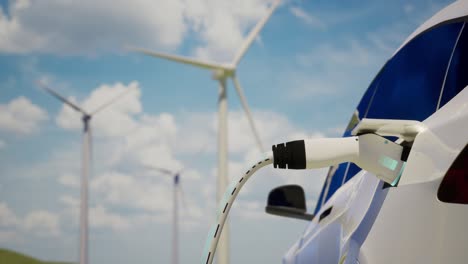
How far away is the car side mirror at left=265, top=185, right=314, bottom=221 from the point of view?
4070 mm

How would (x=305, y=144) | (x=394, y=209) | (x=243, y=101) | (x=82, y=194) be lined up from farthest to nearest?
(x=243, y=101) → (x=82, y=194) → (x=305, y=144) → (x=394, y=209)

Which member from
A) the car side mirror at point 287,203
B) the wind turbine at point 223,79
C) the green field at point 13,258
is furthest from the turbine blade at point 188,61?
the green field at point 13,258

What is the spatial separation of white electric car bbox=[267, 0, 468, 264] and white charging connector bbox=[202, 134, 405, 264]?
0.12 ft

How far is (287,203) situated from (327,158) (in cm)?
232

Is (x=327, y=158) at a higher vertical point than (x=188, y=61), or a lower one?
lower

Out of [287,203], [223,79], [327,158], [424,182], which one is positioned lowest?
[424,182]

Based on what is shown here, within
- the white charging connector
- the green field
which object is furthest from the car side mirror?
the green field

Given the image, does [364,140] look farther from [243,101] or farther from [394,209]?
[243,101]

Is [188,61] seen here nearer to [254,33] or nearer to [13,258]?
[254,33]

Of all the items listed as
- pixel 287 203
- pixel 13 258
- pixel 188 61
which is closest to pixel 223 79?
pixel 188 61

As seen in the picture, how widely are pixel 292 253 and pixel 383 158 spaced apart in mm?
2269

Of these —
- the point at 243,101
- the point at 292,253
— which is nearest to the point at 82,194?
the point at 243,101

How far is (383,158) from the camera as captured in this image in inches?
65.6

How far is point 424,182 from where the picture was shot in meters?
1.48
